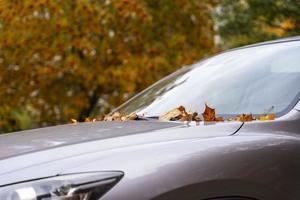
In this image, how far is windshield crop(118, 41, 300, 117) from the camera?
3.62m

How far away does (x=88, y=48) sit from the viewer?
32.3ft

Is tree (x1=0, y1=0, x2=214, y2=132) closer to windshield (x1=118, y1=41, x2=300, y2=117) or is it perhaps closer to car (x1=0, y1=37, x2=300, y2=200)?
windshield (x1=118, y1=41, x2=300, y2=117)

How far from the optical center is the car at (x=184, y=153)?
2611 millimetres

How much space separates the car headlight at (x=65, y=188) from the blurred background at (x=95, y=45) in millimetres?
7053

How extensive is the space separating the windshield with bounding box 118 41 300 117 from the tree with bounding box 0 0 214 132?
17.7 ft

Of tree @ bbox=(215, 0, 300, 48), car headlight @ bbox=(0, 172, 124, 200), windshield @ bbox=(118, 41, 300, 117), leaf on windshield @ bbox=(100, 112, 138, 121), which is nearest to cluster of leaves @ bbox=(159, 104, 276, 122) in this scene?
windshield @ bbox=(118, 41, 300, 117)

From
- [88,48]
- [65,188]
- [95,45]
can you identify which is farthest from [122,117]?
[95,45]

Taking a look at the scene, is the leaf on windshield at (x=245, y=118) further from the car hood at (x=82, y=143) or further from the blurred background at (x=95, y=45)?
the blurred background at (x=95, y=45)

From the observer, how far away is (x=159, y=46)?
1040 cm

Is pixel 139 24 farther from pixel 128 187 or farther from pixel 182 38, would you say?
pixel 128 187

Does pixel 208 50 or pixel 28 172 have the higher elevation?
pixel 208 50

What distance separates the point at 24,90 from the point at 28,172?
8.08 metres

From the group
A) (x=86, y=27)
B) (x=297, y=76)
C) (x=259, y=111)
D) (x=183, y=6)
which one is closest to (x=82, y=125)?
(x=259, y=111)

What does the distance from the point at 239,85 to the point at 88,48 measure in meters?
6.23
